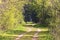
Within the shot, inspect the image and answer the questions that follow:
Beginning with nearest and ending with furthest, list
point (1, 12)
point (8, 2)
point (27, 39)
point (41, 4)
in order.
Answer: point (1, 12) → point (8, 2) → point (27, 39) → point (41, 4)

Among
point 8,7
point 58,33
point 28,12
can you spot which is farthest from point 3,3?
point 28,12

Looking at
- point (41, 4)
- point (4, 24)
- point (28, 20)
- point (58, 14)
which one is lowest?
point (28, 20)

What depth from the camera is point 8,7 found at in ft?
63.6

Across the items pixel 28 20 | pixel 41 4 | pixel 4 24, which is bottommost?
pixel 28 20

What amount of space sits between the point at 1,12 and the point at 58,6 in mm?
4650

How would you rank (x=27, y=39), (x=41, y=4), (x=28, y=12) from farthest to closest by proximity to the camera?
(x=28, y=12), (x=41, y=4), (x=27, y=39)

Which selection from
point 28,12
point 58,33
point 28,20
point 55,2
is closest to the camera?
point 58,33

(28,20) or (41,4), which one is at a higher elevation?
(41,4)

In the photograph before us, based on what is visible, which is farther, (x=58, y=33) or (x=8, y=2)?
(x=8, y=2)

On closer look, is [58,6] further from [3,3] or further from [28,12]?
[28,12]

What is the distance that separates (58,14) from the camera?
15.6 meters

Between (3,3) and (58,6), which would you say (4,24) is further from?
(58,6)

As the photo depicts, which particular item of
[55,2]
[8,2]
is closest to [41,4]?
[8,2]

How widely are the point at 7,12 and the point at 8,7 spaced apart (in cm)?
41
